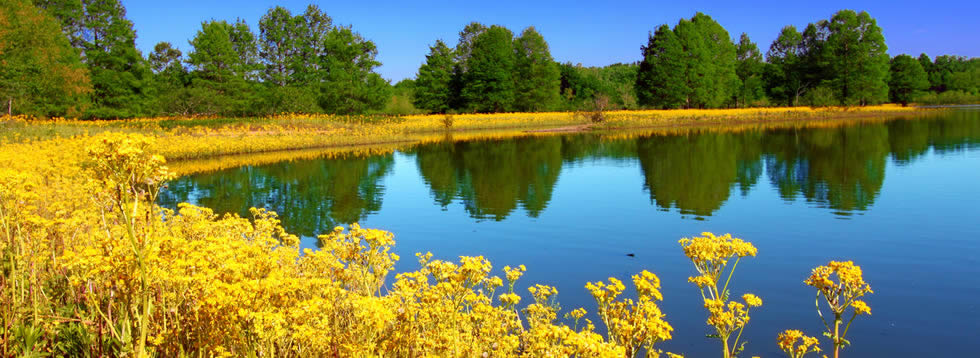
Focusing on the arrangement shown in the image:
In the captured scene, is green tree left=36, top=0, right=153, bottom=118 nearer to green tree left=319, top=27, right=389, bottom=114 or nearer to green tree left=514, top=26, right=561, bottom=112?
green tree left=319, top=27, right=389, bottom=114

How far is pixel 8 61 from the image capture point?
28531mm

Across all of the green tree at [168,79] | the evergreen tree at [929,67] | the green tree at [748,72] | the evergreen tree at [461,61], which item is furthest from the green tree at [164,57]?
the evergreen tree at [929,67]

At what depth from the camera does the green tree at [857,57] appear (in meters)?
60.8

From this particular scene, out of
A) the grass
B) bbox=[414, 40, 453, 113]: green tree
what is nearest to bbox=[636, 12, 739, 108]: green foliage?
the grass

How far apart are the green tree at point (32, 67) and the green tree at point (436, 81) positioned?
31025mm

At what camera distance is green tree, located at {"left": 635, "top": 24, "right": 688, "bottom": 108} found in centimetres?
5822

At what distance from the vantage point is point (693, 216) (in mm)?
12406

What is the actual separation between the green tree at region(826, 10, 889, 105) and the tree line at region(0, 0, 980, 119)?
0.43ft

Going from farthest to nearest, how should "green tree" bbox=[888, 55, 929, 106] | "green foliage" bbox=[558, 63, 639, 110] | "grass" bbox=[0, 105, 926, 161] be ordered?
1. "green tree" bbox=[888, 55, 929, 106]
2. "green foliage" bbox=[558, 63, 639, 110]
3. "grass" bbox=[0, 105, 926, 161]

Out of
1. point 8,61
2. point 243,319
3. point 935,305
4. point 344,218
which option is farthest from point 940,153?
point 8,61

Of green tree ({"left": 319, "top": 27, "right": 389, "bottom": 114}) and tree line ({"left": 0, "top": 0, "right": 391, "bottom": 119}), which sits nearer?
tree line ({"left": 0, "top": 0, "right": 391, "bottom": 119})

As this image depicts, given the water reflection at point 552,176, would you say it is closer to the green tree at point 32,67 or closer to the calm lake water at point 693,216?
the calm lake water at point 693,216

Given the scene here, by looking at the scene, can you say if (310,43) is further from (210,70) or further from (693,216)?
(693,216)

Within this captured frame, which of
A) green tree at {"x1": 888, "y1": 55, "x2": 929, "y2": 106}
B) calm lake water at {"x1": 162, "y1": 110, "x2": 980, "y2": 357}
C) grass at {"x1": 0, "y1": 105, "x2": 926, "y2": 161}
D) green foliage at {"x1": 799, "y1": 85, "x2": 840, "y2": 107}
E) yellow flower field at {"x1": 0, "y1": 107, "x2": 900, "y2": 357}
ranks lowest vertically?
calm lake water at {"x1": 162, "y1": 110, "x2": 980, "y2": 357}
